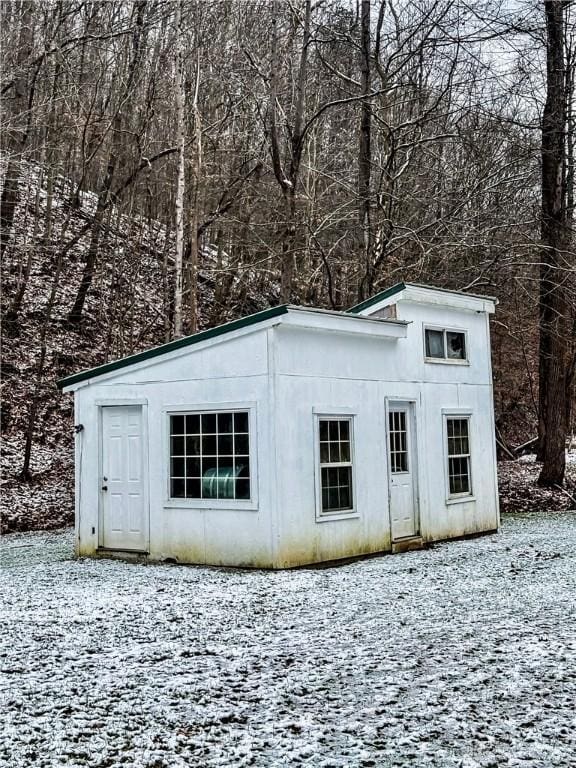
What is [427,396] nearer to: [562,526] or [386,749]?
[562,526]

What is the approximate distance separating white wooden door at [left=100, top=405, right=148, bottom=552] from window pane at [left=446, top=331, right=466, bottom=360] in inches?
193

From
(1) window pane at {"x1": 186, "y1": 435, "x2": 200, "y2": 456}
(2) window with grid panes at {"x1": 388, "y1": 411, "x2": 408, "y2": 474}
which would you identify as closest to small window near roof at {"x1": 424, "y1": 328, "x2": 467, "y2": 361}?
(2) window with grid panes at {"x1": 388, "y1": 411, "x2": 408, "y2": 474}

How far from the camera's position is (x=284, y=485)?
9133 millimetres

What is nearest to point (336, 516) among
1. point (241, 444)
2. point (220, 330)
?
point (241, 444)

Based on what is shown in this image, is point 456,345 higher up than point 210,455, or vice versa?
point 456,345

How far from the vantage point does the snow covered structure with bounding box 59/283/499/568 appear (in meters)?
9.29

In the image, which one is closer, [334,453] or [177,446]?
[334,453]

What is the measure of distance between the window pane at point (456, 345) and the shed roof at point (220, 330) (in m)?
1.38

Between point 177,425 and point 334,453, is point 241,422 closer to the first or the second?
point 177,425

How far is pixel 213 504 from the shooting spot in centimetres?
956

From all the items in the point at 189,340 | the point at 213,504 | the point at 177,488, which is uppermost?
the point at 189,340

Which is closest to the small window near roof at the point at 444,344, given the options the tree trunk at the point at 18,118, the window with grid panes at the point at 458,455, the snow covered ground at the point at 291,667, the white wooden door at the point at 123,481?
the window with grid panes at the point at 458,455

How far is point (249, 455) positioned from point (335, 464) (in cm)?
121

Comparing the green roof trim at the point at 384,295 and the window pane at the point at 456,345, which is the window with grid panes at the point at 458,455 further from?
the green roof trim at the point at 384,295
